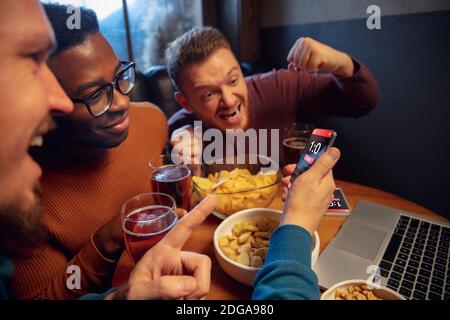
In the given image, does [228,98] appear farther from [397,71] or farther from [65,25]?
[397,71]

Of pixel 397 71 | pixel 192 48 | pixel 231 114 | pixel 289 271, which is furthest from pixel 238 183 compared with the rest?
pixel 397 71

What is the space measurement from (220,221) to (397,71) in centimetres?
114

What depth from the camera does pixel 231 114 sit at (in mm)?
1072

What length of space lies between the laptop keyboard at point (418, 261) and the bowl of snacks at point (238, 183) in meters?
0.28

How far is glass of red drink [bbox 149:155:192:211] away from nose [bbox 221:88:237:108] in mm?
388

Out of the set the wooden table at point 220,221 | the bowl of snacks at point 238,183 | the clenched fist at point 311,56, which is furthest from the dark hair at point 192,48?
the wooden table at point 220,221

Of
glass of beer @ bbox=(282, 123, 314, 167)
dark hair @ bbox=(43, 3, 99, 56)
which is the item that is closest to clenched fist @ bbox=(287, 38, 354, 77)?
glass of beer @ bbox=(282, 123, 314, 167)

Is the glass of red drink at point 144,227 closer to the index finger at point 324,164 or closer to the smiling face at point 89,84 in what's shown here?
the smiling face at point 89,84

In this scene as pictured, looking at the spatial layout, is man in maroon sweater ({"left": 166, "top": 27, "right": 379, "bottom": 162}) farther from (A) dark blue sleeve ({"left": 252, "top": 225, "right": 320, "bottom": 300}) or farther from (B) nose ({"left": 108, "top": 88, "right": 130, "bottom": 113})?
(A) dark blue sleeve ({"left": 252, "top": 225, "right": 320, "bottom": 300})

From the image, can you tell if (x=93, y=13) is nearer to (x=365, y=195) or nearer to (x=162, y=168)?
(x=162, y=168)

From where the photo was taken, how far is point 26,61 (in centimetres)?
33

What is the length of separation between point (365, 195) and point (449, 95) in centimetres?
74

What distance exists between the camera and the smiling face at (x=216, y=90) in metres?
0.99
